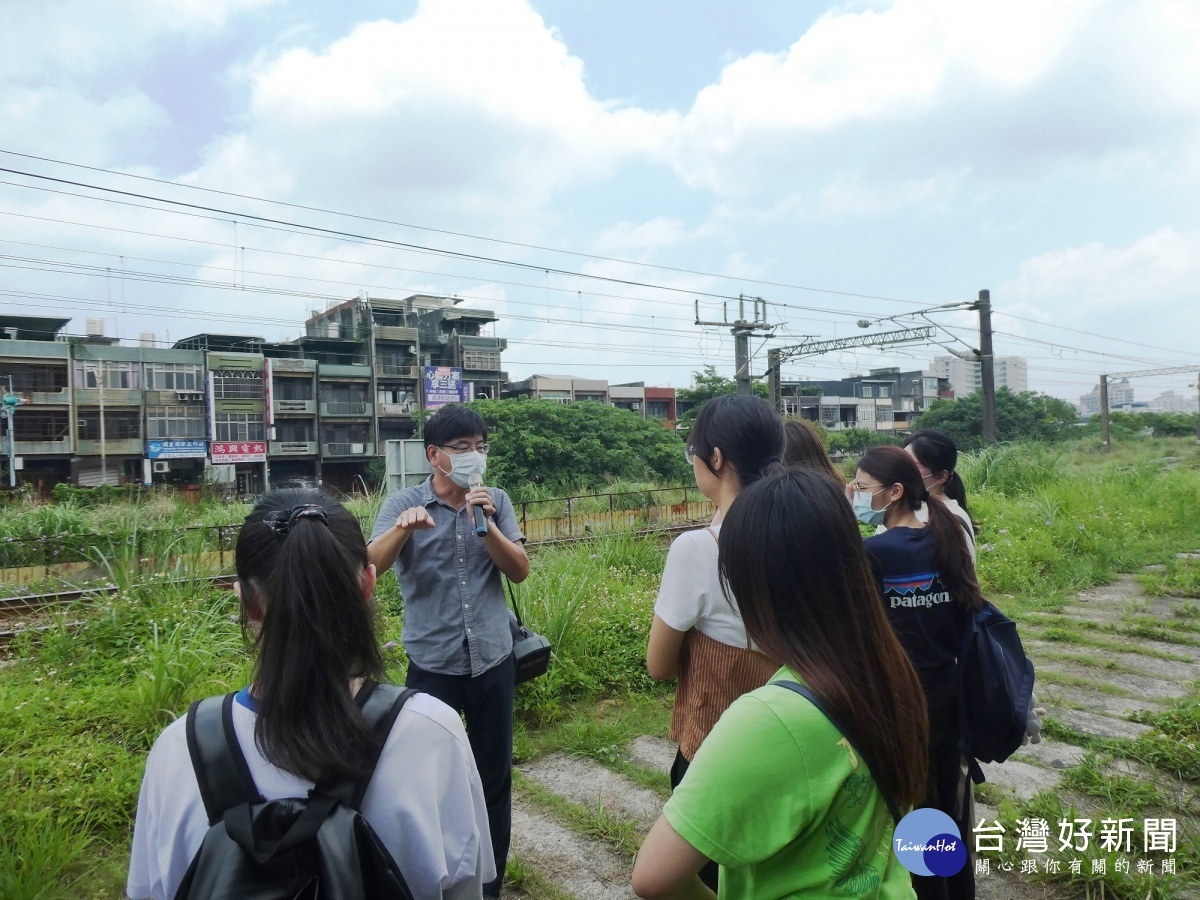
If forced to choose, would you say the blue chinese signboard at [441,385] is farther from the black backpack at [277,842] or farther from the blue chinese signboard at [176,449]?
the black backpack at [277,842]

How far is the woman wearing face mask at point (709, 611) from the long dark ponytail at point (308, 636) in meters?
0.73

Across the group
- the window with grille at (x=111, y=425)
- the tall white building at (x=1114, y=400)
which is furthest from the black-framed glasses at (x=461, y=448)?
the tall white building at (x=1114, y=400)

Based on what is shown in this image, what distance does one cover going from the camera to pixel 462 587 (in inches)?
97.3

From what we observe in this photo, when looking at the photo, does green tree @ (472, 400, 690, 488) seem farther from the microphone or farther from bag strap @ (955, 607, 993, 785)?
bag strap @ (955, 607, 993, 785)

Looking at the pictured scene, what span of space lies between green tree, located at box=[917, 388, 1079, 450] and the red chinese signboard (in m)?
26.4

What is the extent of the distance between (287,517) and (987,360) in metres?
16.0

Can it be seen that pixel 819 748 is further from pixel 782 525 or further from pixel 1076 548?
pixel 1076 548

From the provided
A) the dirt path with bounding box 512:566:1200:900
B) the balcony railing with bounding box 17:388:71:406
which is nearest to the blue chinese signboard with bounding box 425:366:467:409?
the balcony railing with bounding box 17:388:71:406

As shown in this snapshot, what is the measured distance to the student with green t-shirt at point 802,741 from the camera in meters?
1.02

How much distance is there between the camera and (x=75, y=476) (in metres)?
29.3

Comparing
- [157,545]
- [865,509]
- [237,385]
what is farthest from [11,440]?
[865,509]

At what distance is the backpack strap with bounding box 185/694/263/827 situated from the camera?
1072mm

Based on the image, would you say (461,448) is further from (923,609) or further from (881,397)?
(881,397)

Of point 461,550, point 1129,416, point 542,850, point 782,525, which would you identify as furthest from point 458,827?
point 1129,416
